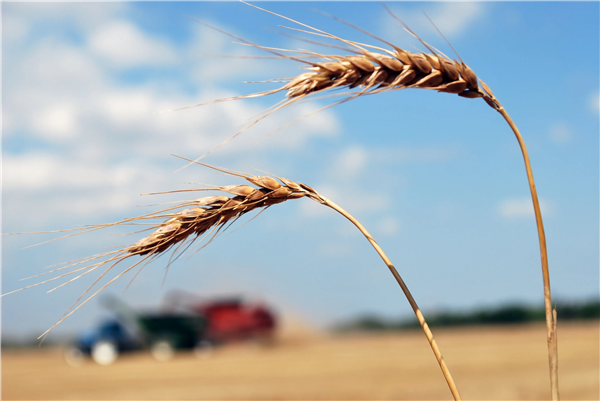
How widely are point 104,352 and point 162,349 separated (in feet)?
8.61

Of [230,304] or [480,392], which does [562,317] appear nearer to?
[230,304]

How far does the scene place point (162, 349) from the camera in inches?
963

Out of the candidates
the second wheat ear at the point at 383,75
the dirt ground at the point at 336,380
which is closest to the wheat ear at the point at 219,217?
the second wheat ear at the point at 383,75

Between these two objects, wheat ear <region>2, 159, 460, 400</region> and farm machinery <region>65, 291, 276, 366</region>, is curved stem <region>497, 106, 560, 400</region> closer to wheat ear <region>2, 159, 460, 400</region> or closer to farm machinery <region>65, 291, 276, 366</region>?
wheat ear <region>2, 159, 460, 400</region>

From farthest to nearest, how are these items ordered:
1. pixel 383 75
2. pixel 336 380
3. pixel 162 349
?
pixel 162 349
pixel 336 380
pixel 383 75

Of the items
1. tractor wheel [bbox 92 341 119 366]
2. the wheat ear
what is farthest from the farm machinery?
the wheat ear

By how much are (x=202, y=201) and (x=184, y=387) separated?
458 inches

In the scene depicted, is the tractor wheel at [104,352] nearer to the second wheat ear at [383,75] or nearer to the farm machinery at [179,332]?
the farm machinery at [179,332]

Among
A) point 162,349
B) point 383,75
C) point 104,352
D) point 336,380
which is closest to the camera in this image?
point 383,75

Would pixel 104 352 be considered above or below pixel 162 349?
below

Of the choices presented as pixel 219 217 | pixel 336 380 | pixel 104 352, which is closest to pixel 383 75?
pixel 219 217

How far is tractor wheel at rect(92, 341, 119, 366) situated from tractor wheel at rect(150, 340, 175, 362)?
1.68m

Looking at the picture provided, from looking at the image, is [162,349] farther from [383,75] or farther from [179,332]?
[383,75]

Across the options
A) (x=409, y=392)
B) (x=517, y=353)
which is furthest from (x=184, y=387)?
(x=517, y=353)
